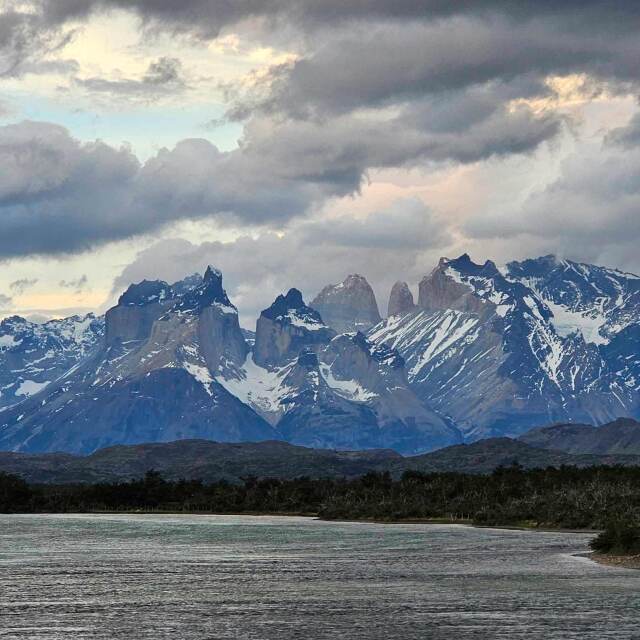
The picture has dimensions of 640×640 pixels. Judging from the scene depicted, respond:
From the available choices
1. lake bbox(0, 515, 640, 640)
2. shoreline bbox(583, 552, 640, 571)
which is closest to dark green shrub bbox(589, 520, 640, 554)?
shoreline bbox(583, 552, 640, 571)

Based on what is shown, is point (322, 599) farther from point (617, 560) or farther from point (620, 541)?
point (620, 541)

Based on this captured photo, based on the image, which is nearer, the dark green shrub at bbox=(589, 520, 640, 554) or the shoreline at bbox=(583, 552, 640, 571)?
the shoreline at bbox=(583, 552, 640, 571)

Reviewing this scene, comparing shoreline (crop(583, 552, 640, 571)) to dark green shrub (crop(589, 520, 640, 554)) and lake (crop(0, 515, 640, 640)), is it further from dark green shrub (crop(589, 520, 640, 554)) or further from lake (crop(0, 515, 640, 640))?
lake (crop(0, 515, 640, 640))

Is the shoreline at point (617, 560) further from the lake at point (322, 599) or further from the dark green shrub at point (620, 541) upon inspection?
the lake at point (322, 599)

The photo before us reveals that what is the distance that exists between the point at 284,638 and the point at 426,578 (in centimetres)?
5578

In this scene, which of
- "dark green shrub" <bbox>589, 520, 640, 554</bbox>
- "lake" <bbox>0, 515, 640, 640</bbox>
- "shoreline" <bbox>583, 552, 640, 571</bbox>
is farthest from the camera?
"dark green shrub" <bbox>589, 520, 640, 554</bbox>

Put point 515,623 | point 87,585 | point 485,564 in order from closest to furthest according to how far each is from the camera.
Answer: point 515,623 < point 87,585 < point 485,564

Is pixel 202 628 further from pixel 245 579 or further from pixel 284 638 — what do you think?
pixel 245 579

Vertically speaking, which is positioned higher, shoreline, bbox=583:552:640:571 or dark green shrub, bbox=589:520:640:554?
dark green shrub, bbox=589:520:640:554

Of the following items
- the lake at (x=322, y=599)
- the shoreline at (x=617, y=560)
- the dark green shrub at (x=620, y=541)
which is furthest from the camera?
the dark green shrub at (x=620, y=541)

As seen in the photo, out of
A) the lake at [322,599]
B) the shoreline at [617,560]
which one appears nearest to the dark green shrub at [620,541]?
the shoreline at [617,560]

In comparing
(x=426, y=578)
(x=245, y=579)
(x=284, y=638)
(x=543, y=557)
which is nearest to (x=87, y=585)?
(x=245, y=579)

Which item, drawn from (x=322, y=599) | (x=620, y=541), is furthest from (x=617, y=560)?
(x=322, y=599)

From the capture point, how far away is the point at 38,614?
12044 centimetres
